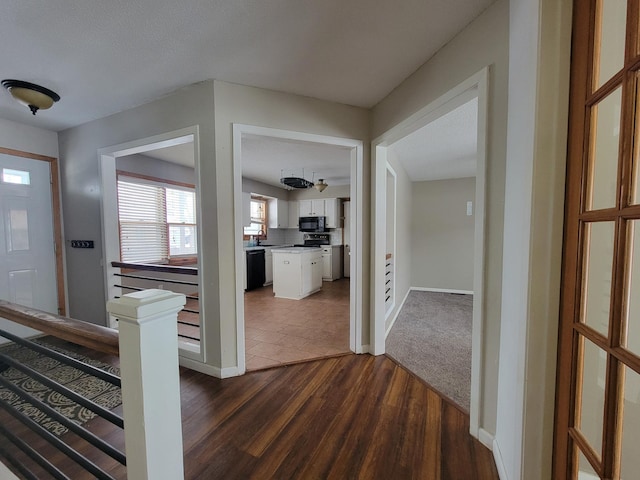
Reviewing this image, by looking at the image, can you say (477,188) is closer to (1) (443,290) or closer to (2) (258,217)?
(1) (443,290)

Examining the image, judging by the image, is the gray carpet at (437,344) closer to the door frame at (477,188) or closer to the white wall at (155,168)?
the door frame at (477,188)

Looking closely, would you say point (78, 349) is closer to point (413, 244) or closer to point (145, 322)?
point (145, 322)

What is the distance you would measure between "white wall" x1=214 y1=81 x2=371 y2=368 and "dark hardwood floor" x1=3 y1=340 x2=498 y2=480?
417 millimetres

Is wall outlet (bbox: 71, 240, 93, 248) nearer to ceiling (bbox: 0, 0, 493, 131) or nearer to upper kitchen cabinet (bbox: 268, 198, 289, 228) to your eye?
ceiling (bbox: 0, 0, 493, 131)

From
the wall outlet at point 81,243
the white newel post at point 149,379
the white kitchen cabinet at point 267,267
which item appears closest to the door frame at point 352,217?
the white newel post at point 149,379

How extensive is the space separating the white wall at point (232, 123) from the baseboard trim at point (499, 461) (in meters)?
1.77

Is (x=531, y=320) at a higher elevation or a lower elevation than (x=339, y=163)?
lower

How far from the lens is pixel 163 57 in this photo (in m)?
1.69

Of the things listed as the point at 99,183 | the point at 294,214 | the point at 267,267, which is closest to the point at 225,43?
the point at 99,183

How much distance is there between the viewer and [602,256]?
72 cm

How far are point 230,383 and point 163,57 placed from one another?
239 centimetres

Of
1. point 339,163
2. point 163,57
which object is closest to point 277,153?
point 339,163

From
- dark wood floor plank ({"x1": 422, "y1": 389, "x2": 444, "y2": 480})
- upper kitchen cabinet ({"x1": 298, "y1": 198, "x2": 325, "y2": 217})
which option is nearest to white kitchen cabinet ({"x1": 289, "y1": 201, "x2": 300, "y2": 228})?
upper kitchen cabinet ({"x1": 298, "y1": 198, "x2": 325, "y2": 217})

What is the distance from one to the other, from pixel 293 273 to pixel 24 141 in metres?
3.69
